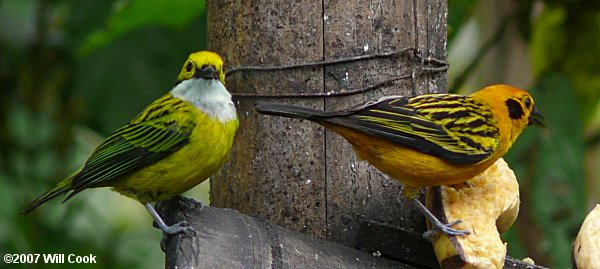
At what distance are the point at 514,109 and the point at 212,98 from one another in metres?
1.44

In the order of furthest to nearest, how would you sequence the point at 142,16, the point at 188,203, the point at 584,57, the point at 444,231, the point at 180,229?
the point at 584,57
the point at 142,16
the point at 188,203
the point at 444,231
the point at 180,229

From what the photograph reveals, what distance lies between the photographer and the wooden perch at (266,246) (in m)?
3.42

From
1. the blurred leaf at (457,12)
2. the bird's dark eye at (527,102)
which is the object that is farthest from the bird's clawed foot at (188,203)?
the blurred leaf at (457,12)

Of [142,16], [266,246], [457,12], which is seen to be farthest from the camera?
[457,12]

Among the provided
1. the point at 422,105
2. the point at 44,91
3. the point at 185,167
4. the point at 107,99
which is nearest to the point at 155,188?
the point at 185,167

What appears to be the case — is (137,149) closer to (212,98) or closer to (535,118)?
(212,98)

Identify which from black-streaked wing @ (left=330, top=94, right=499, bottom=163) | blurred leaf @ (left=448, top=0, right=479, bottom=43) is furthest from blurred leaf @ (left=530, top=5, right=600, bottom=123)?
black-streaked wing @ (left=330, top=94, right=499, bottom=163)

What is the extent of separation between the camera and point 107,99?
603cm

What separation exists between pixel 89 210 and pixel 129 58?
4.83 feet

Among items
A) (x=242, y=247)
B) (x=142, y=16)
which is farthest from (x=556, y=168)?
(x=242, y=247)

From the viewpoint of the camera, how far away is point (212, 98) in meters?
4.27

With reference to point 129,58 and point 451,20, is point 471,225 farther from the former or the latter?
point 129,58

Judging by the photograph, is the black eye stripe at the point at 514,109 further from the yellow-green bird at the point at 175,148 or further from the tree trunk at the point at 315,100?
the yellow-green bird at the point at 175,148

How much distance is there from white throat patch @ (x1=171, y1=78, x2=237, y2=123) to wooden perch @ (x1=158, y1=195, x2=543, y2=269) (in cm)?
41
